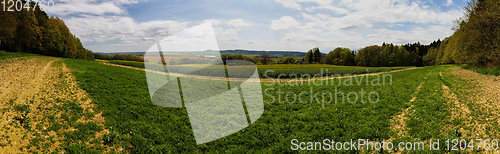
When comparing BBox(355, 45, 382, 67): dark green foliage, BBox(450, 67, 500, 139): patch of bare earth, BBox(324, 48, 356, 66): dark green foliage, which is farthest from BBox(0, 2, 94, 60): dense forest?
BBox(355, 45, 382, 67): dark green foliage

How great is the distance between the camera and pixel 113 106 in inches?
442

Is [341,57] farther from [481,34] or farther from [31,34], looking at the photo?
[31,34]

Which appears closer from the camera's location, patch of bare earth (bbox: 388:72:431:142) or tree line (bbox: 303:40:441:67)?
patch of bare earth (bbox: 388:72:431:142)

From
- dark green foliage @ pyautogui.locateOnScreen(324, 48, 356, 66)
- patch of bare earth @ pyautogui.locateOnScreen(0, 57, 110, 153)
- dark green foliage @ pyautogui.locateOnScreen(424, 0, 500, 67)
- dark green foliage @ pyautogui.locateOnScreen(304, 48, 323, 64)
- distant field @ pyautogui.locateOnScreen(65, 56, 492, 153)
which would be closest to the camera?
patch of bare earth @ pyautogui.locateOnScreen(0, 57, 110, 153)

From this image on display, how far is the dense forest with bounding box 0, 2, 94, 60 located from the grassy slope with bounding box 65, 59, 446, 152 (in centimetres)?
2697

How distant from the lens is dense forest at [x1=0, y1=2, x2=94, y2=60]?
2825 cm

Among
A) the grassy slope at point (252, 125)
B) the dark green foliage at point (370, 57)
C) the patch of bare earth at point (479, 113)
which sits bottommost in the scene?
the grassy slope at point (252, 125)

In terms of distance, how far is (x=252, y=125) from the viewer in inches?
413

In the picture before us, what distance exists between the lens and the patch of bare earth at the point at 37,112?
6.95 m

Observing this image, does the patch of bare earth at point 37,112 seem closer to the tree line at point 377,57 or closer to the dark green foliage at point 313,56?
the tree line at point 377,57

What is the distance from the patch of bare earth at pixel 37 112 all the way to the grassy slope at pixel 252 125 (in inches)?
36.8

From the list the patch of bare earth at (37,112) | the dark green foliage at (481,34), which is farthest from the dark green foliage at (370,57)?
the patch of bare earth at (37,112)

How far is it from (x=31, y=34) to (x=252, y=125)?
46.5 metres

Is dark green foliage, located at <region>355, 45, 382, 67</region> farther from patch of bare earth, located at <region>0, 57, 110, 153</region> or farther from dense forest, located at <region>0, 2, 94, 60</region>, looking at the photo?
dense forest, located at <region>0, 2, 94, 60</region>
